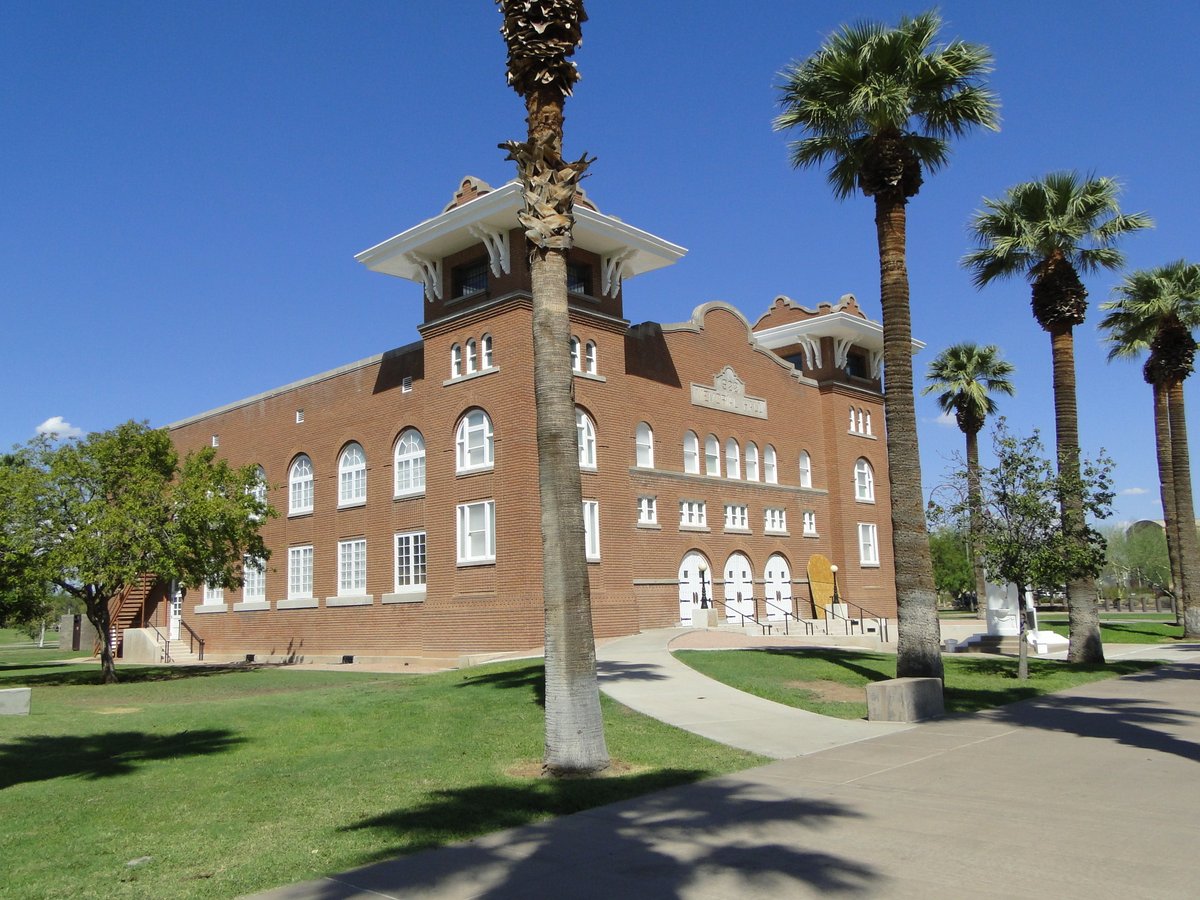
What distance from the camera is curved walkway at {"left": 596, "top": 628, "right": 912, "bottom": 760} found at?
42.1 feet

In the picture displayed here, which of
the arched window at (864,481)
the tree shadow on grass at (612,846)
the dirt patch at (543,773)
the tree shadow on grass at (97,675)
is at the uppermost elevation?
the arched window at (864,481)

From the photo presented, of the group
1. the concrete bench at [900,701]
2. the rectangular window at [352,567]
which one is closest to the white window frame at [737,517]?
the rectangular window at [352,567]

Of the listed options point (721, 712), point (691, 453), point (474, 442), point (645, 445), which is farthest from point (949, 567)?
point (721, 712)

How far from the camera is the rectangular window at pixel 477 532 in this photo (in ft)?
98.0

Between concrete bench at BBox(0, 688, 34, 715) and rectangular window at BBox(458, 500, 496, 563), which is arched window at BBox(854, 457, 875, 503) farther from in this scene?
concrete bench at BBox(0, 688, 34, 715)

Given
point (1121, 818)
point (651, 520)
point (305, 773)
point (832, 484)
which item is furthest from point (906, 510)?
point (832, 484)

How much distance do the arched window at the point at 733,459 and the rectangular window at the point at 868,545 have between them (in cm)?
844

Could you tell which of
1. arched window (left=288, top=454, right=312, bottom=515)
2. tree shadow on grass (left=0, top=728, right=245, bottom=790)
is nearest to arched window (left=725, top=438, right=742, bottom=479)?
arched window (left=288, top=454, right=312, bottom=515)

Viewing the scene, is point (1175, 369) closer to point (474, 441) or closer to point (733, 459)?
point (733, 459)

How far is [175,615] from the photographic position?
151 feet

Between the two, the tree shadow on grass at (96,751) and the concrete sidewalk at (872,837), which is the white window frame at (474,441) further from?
the concrete sidewalk at (872,837)

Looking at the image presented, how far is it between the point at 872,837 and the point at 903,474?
11.8 meters

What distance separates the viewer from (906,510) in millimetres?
18344

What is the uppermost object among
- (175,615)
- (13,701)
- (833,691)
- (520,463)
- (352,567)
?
(520,463)
